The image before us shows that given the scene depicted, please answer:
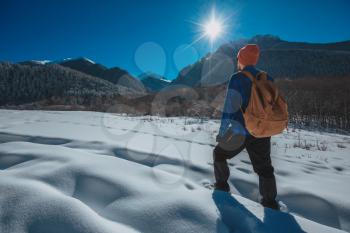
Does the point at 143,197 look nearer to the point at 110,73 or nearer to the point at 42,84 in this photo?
the point at 42,84

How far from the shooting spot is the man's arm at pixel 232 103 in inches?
85.7

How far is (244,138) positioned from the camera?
2.17 metres

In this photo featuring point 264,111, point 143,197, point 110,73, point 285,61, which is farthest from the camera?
point 110,73

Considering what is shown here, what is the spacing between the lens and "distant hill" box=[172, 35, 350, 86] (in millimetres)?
68750

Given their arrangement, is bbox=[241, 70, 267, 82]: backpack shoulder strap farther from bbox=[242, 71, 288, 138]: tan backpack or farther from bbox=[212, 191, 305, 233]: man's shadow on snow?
bbox=[212, 191, 305, 233]: man's shadow on snow

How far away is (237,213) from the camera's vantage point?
1.75 m

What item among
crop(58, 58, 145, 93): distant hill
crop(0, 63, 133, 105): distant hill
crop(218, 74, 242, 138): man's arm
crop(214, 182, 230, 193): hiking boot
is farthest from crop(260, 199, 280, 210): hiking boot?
crop(58, 58, 145, 93): distant hill

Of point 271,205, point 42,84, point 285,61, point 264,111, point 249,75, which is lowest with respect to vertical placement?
point 271,205

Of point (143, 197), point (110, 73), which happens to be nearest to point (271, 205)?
point (143, 197)

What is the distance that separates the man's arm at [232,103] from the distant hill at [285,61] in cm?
3366

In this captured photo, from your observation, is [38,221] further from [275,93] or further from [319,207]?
[319,207]

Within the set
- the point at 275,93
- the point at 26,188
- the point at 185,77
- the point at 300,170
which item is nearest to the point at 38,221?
the point at 26,188

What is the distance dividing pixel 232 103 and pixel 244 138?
36 centimetres

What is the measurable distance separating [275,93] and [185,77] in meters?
153
